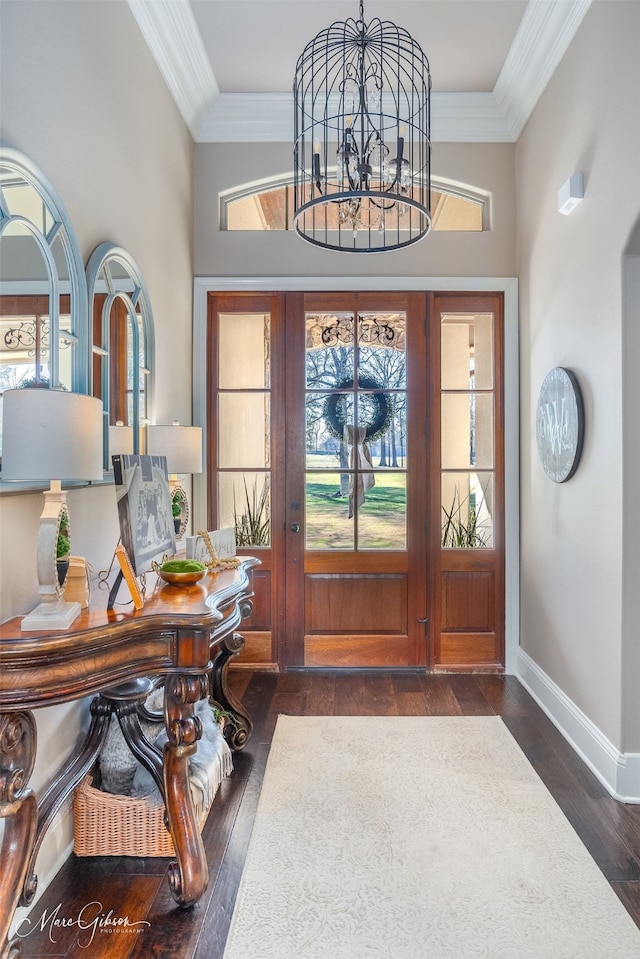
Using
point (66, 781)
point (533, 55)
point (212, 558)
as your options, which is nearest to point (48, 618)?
point (66, 781)

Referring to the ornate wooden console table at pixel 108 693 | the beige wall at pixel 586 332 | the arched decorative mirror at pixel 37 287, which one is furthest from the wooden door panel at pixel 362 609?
the arched decorative mirror at pixel 37 287

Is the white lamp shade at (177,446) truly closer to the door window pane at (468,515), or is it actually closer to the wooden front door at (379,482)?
the wooden front door at (379,482)

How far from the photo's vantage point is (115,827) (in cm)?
196

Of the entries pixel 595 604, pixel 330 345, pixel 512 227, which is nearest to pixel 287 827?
pixel 595 604

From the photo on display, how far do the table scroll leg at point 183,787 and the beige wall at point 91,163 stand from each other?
439 mm

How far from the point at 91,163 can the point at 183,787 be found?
2193 mm

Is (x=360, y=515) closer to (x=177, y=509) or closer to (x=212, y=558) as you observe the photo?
(x=177, y=509)

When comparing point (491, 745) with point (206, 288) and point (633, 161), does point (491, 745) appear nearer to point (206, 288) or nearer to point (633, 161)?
point (633, 161)

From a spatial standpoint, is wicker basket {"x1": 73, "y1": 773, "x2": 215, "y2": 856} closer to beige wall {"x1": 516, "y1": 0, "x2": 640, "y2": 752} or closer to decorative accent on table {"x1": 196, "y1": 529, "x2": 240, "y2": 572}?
decorative accent on table {"x1": 196, "y1": 529, "x2": 240, "y2": 572}

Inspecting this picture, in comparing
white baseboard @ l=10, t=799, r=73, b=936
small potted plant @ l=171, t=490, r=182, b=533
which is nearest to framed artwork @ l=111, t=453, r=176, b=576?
small potted plant @ l=171, t=490, r=182, b=533

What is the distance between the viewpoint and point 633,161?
7.20 feet

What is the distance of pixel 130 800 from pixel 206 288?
2897 mm

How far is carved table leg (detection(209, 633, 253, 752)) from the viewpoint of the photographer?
2.60 m

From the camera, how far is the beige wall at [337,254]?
3701 millimetres
